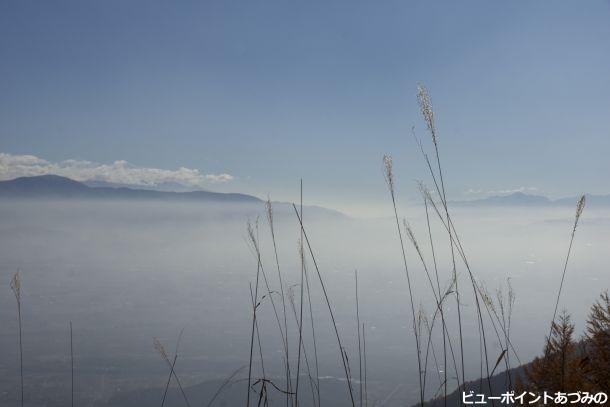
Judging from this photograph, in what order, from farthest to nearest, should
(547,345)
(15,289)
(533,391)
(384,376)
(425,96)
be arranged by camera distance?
(384,376) → (15,289) → (425,96) → (547,345) → (533,391)

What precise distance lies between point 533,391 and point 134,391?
193976 millimetres

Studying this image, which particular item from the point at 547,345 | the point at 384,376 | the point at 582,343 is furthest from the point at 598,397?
the point at 384,376

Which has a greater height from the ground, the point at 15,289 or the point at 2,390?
the point at 15,289

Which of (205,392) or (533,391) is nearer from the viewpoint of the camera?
(533,391)

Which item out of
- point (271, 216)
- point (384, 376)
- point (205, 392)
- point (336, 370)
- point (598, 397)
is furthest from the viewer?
point (336, 370)

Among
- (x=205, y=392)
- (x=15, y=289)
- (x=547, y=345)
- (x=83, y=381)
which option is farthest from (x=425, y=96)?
(x=83, y=381)

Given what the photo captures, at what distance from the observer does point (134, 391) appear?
6649 inches

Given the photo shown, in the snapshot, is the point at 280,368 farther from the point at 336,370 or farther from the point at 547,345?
the point at 547,345

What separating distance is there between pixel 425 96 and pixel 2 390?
23025 centimetres

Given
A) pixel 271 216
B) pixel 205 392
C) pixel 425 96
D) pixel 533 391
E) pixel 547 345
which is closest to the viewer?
pixel 533 391

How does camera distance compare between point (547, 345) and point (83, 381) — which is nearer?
point (547, 345)

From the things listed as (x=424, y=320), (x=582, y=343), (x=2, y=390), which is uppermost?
(x=582, y=343)

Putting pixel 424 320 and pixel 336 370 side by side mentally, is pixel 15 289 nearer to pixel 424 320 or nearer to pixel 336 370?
pixel 424 320

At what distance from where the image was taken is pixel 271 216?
2.31 m
